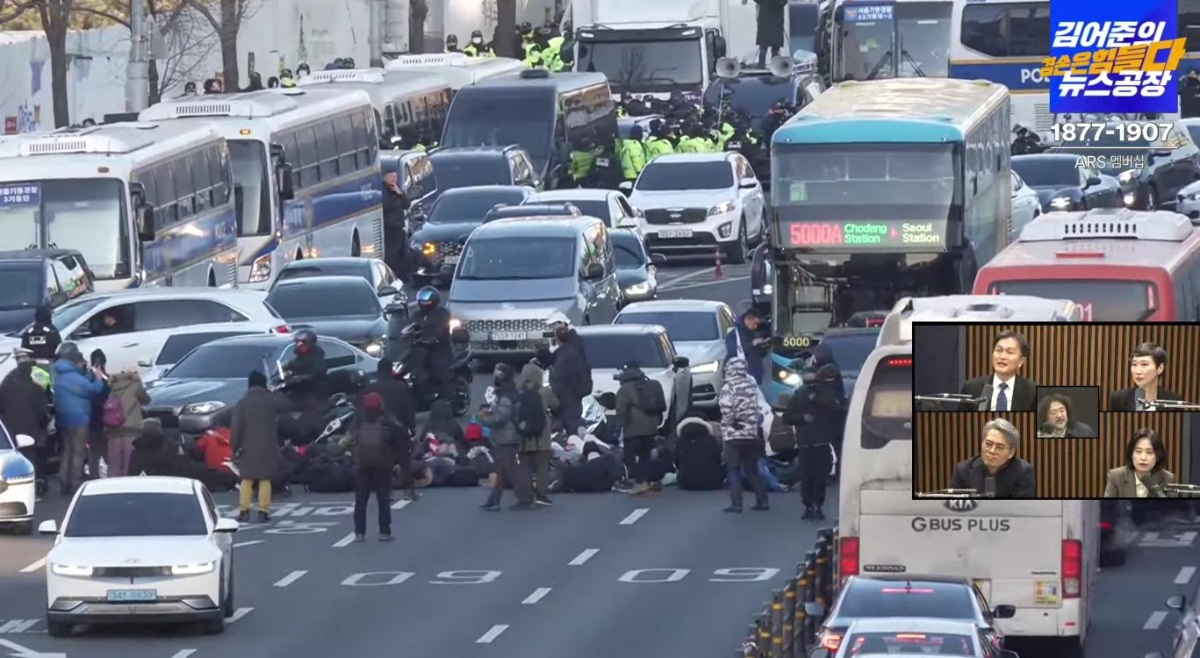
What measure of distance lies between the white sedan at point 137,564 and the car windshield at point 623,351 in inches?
401

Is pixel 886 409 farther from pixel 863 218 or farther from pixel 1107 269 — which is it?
pixel 863 218

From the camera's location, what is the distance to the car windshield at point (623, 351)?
3412 centimetres

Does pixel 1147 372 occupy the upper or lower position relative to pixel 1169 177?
upper

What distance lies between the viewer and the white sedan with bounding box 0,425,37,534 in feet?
93.7

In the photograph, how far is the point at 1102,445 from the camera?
13859 mm

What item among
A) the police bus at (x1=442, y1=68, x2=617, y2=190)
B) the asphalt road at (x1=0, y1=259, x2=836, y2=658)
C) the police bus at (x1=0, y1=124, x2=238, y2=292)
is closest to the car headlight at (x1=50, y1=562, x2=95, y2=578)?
the asphalt road at (x1=0, y1=259, x2=836, y2=658)

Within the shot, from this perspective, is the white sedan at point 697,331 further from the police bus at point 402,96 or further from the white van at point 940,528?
the police bus at point 402,96

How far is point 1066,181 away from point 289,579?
90.6 feet

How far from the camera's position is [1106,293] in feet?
88.7

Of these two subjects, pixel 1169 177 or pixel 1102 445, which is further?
pixel 1169 177

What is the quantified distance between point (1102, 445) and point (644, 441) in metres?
16.6

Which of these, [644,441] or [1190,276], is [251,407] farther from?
[1190,276]

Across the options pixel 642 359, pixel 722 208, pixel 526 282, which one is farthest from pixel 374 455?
pixel 722 208

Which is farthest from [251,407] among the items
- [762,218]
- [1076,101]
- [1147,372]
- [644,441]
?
[762,218]
